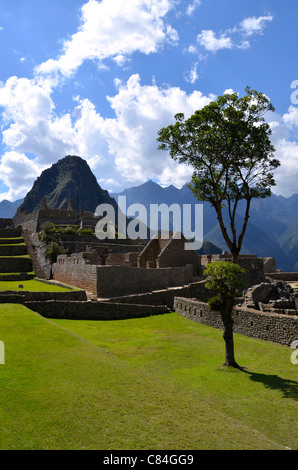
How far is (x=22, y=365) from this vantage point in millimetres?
7938

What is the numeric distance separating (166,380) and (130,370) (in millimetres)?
1712

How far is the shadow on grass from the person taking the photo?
9349 mm

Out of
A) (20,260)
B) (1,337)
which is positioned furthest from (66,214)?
(1,337)

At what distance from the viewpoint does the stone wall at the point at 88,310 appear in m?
18.6

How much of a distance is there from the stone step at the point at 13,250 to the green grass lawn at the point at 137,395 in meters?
27.6

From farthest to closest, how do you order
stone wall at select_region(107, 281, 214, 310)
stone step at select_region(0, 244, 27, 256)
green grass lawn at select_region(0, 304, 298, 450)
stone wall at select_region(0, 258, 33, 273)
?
stone step at select_region(0, 244, 27, 256) → stone wall at select_region(0, 258, 33, 273) → stone wall at select_region(107, 281, 214, 310) → green grass lawn at select_region(0, 304, 298, 450)

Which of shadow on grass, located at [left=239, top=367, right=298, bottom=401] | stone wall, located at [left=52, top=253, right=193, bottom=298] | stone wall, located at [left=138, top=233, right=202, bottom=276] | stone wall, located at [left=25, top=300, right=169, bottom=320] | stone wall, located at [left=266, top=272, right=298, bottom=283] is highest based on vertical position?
stone wall, located at [left=138, top=233, right=202, bottom=276]

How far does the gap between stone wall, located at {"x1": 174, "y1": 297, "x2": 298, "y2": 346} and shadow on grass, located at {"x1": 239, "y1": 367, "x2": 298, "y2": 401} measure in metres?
3.58

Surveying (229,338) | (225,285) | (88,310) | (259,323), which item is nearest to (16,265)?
(88,310)

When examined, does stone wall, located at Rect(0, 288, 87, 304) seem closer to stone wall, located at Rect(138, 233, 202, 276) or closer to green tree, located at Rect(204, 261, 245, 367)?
green tree, located at Rect(204, 261, 245, 367)

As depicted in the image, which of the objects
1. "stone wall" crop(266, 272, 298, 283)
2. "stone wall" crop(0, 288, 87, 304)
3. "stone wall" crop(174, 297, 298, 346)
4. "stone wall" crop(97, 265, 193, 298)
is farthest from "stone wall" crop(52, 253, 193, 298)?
"stone wall" crop(266, 272, 298, 283)

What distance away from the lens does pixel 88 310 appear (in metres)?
19.7

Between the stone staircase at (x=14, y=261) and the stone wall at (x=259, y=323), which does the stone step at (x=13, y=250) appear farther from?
the stone wall at (x=259, y=323)

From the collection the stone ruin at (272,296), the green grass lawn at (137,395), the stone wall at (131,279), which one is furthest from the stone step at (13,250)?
the green grass lawn at (137,395)
